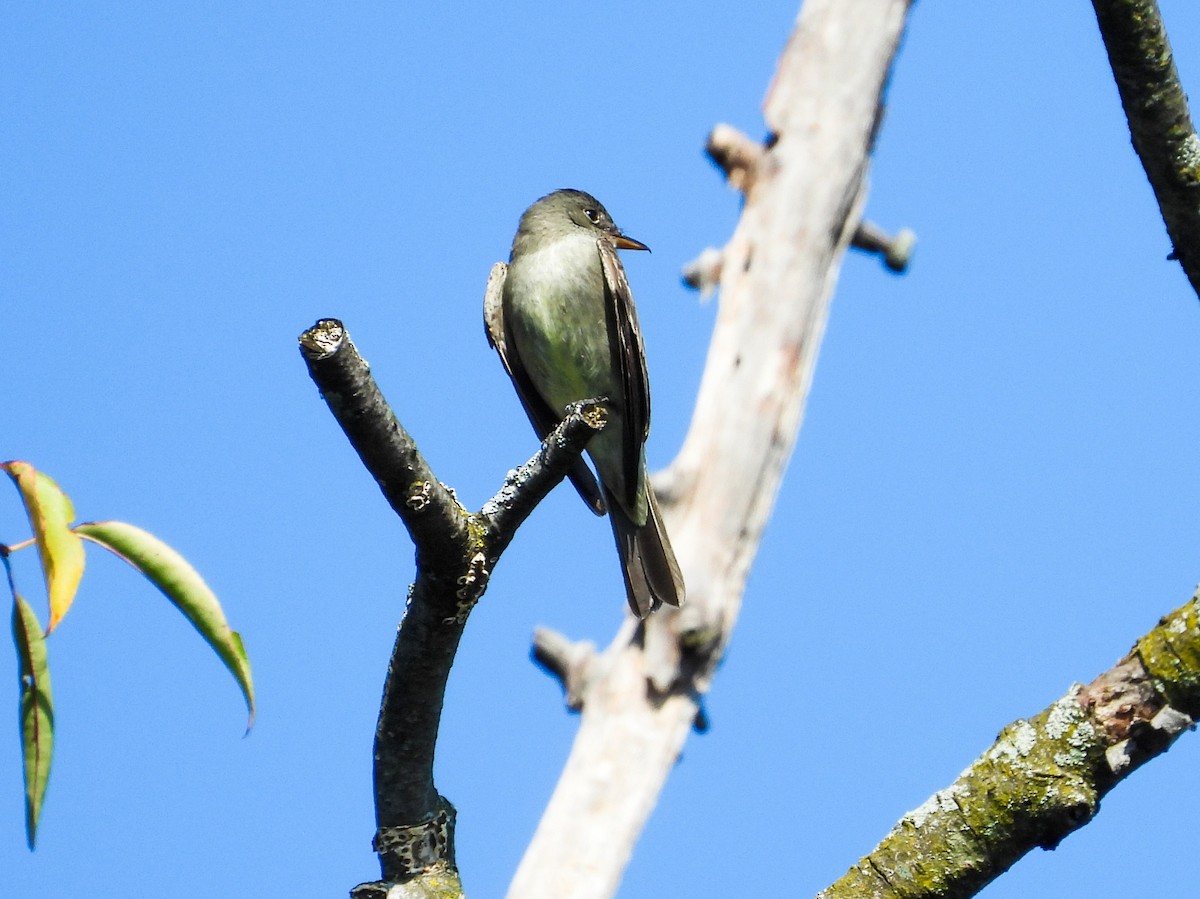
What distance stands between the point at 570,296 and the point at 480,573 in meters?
3.33

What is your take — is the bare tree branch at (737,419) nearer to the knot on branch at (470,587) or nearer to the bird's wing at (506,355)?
the bird's wing at (506,355)

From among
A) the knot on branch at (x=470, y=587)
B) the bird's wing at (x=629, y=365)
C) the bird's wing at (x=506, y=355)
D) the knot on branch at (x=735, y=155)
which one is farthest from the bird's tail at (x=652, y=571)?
the knot on branch at (x=470, y=587)

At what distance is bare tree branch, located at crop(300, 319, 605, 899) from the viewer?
2.60 meters

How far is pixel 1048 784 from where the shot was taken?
103 inches

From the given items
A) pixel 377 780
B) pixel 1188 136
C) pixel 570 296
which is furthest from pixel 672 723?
pixel 1188 136

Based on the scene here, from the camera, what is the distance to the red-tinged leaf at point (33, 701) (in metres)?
2.14

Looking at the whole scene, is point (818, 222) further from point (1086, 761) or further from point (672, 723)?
point (1086, 761)

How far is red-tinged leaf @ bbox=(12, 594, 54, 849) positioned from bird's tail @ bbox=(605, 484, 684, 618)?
3182 millimetres

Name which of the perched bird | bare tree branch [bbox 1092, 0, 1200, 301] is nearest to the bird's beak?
the perched bird

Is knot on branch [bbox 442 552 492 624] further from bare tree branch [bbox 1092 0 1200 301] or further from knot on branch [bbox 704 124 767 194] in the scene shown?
knot on branch [bbox 704 124 767 194]

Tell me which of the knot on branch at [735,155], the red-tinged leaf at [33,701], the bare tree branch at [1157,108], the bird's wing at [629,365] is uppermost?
the knot on branch at [735,155]

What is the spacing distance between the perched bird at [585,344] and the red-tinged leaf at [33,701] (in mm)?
3497

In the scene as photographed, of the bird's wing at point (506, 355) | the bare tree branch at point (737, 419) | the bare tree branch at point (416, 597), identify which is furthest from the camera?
the bird's wing at point (506, 355)

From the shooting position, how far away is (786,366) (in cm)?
532
